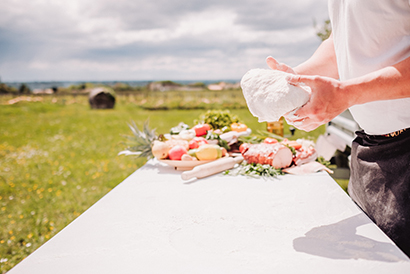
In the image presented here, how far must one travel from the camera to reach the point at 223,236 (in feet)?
3.77

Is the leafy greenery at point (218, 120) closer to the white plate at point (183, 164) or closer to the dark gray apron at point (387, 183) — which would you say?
the white plate at point (183, 164)

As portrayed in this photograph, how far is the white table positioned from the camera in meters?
0.97

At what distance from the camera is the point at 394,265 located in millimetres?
924

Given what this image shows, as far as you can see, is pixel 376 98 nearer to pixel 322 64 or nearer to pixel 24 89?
pixel 322 64

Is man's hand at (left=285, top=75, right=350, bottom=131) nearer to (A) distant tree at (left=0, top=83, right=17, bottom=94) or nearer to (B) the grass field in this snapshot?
(B) the grass field

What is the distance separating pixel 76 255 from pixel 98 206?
43 cm

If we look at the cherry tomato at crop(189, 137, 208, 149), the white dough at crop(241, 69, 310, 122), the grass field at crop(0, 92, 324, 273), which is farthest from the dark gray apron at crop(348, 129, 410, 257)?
the grass field at crop(0, 92, 324, 273)

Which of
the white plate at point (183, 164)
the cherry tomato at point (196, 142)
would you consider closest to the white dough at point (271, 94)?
the white plate at point (183, 164)

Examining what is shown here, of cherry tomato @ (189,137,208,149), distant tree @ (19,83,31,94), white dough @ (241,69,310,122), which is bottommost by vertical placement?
cherry tomato @ (189,137,208,149)

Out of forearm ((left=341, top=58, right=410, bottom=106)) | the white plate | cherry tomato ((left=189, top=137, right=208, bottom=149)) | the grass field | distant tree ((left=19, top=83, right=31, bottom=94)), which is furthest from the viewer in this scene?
distant tree ((left=19, top=83, right=31, bottom=94))

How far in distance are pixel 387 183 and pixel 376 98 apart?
1.48 feet

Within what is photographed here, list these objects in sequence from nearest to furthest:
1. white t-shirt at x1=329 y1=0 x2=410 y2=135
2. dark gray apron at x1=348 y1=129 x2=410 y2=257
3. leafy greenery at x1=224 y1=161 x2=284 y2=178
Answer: white t-shirt at x1=329 y1=0 x2=410 y2=135, dark gray apron at x1=348 y1=129 x2=410 y2=257, leafy greenery at x1=224 y1=161 x2=284 y2=178

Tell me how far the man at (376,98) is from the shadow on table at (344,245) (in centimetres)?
15

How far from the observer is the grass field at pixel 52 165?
3.59m
